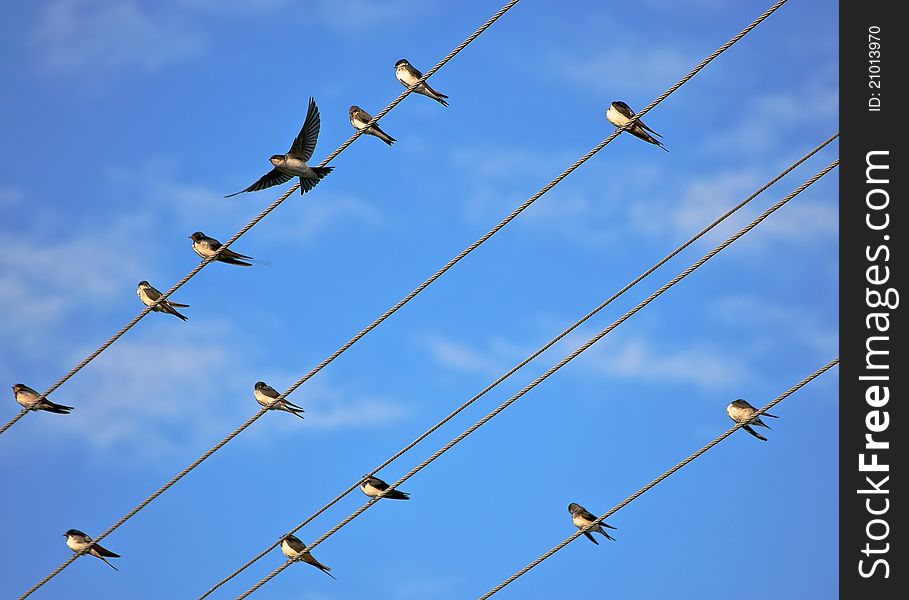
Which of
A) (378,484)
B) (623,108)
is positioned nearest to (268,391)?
(378,484)

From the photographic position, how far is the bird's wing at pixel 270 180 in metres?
15.1

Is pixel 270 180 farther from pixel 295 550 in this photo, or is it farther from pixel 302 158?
pixel 295 550

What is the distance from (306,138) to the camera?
14.9 metres

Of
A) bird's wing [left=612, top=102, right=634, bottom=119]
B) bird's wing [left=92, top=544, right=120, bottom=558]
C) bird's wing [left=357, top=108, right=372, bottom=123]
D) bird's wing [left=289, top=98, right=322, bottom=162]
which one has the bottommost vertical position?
bird's wing [left=92, top=544, right=120, bottom=558]

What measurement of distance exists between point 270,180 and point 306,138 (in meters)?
0.63

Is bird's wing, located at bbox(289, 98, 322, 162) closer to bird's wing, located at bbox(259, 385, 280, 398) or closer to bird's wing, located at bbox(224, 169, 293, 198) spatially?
bird's wing, located at bbox(224, 169, 293, 198)

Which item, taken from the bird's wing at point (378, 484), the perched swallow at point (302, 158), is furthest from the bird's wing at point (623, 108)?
the bird's wing at point (378, 484)

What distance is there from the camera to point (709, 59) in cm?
970

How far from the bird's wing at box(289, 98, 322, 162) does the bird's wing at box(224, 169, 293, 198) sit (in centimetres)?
28

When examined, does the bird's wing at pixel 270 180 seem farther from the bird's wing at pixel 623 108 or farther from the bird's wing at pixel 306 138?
the bird's wing at pixel 623 108

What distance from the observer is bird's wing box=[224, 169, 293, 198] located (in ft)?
49.4

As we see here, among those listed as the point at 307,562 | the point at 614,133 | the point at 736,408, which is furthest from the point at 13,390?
the point at 614,133

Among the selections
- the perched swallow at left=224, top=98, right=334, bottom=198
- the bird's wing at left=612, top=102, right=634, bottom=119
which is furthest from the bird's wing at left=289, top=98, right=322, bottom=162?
the bird's wing at left=612, top=102, right=634, bottom=119
